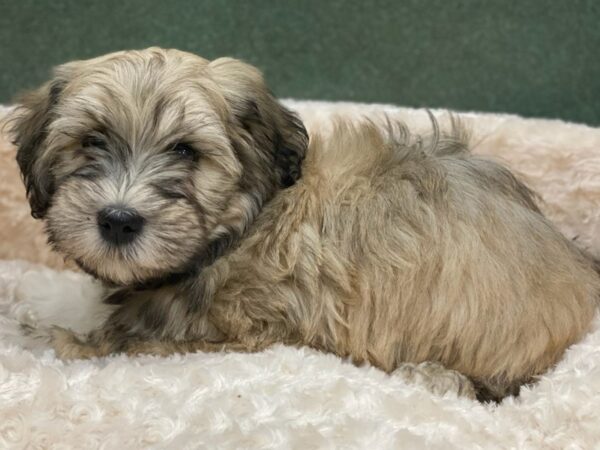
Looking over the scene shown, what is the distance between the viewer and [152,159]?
1.52m

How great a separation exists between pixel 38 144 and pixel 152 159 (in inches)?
11.6

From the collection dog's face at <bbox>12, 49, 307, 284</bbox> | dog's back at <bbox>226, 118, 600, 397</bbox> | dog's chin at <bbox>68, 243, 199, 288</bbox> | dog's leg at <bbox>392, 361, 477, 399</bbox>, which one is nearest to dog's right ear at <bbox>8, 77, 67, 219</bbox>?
dog's face at <bbox>12, 49, 307, 284</bbox>

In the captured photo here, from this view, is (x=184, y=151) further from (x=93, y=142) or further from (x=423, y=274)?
(x=423, y=274)

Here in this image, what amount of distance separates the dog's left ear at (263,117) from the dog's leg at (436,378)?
0.44 m

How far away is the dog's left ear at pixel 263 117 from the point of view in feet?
5.31

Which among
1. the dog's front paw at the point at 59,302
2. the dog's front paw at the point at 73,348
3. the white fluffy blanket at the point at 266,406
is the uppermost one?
the white fluffy blanket at the point at 266,406

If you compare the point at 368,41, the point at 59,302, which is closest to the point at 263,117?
the point at 59,302

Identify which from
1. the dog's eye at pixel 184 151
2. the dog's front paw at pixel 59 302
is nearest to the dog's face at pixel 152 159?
the dog's eye at pixel 184 151

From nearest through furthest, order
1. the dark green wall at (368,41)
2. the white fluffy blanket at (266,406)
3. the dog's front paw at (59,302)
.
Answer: the white fluffy blanket at (266,406) < the dog's front paw at (59,302) < the dark green wall at (368,41)

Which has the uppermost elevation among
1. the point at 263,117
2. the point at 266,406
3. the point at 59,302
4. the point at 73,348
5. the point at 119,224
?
the point at 263,117

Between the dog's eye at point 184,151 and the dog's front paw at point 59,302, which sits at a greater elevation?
the dog's eye at point 184,151

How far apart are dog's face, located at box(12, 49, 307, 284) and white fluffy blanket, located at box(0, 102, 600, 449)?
8.2 inches

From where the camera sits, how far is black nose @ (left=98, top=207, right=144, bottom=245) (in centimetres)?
143

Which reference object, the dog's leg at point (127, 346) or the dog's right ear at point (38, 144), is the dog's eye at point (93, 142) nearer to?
the dog's right ear at point (38, 144)
